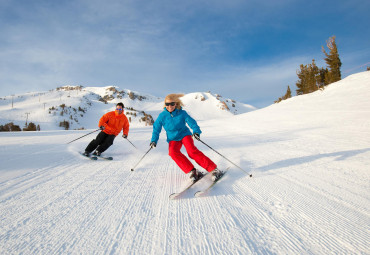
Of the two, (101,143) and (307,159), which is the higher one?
(101,143)

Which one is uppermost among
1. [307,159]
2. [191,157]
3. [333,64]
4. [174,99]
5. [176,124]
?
[333,64]

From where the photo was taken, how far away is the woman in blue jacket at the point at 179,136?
2.75 meters

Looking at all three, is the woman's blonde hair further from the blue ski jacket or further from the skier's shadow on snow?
the skier's shadow on snow

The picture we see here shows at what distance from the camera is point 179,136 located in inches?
117

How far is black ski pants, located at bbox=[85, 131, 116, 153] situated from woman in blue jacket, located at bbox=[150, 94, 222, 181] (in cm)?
223

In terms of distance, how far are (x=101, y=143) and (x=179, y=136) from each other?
9.33 ft

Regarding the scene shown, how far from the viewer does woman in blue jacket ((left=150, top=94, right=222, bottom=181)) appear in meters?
2.75

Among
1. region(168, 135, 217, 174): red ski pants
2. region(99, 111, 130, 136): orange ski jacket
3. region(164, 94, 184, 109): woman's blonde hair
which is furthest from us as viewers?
region(99, 111, 130, 136): orange ski jacket

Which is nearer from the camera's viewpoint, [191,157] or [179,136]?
[191,157]

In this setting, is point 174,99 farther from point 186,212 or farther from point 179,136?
point 186,212

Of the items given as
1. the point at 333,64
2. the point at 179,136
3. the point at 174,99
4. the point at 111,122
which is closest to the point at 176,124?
the point at 179,136

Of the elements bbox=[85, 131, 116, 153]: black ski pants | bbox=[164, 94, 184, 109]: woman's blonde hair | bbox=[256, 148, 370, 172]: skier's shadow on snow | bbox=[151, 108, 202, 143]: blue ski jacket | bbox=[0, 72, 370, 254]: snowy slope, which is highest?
bbox=[164, 94, 184, 109]: woman's blonde hair

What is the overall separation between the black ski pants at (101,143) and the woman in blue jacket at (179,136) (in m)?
2.23

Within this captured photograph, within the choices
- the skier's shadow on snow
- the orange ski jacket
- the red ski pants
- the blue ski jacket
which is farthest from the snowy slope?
the orange ski jacket
